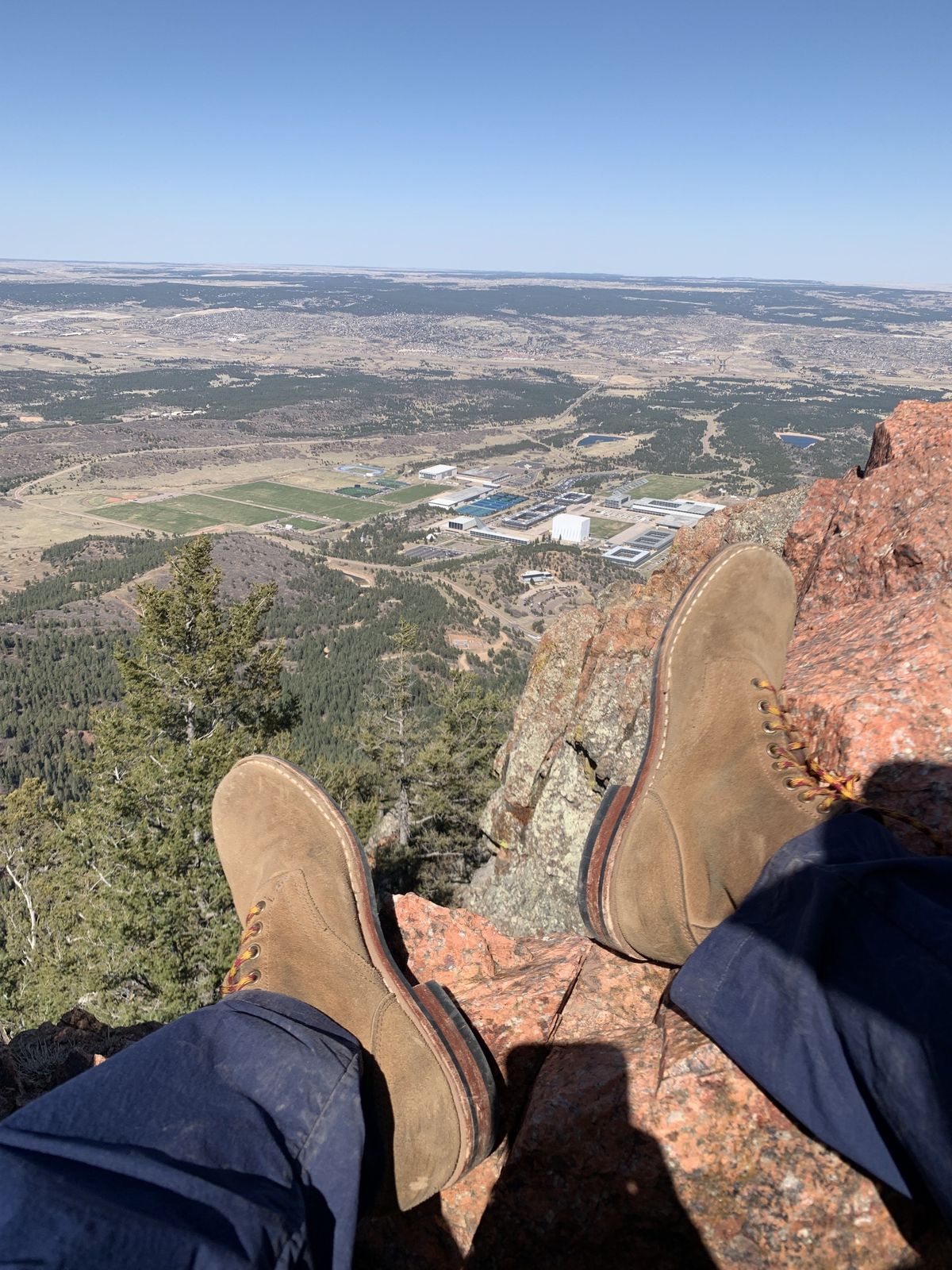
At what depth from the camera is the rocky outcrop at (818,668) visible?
3598 mm

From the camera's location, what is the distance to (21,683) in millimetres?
52094

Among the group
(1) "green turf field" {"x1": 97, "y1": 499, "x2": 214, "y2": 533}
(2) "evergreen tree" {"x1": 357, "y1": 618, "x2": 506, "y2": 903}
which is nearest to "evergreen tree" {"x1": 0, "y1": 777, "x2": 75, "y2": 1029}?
(2) "evergreen tree" {"x1": 357, "y1": 618, "x2": 506, "y2": 903}

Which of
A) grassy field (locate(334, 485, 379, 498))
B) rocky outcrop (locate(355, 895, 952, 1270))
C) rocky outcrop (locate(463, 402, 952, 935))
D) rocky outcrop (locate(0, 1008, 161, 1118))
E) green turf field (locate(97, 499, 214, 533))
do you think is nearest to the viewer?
A: rocky outcrop (locate(355, 895, 952, 1270))

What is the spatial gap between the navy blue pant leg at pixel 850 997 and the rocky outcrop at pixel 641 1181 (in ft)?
0.69

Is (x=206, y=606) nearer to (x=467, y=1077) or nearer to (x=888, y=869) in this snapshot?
(x=467, y=1077)

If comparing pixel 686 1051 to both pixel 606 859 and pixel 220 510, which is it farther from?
pixel 220 510

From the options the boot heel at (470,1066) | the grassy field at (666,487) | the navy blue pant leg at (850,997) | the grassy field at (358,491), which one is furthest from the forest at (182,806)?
the grassy field at (666,487)

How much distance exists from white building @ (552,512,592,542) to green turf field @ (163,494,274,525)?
4007cm

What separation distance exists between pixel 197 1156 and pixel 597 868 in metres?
2.00

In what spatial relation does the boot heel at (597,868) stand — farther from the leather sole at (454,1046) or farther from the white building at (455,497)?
the white building at (455,497)

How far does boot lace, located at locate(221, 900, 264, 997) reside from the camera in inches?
130

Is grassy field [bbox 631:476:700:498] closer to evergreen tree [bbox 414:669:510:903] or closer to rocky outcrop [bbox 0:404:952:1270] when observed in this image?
evergreen tree [bbox 414:669:510:903]

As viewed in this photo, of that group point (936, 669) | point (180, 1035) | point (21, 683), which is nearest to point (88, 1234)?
point (180, 1035)

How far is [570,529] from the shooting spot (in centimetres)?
8700
